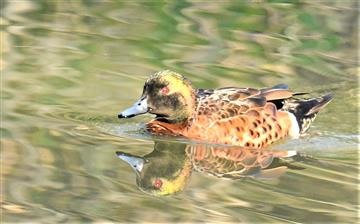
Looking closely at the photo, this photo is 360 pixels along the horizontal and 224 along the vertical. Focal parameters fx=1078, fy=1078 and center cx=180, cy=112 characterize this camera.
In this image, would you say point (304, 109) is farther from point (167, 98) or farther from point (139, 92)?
point (139, 92)

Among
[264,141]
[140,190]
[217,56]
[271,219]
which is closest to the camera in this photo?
[271,219]

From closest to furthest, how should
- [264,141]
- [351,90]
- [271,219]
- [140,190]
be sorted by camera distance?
1. [271,219]
2. [140,190]
3. [264,141]
4. [351,90]

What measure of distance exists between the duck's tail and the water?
0.47ft

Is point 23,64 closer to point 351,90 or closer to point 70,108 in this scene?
point 70,108

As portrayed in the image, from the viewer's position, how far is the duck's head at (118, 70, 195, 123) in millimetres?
9508

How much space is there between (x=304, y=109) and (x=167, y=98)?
5.07ft

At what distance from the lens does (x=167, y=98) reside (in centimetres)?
958

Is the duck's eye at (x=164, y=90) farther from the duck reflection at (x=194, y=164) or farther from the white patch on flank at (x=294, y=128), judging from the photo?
the white patch on flank at (x=294, y=128)

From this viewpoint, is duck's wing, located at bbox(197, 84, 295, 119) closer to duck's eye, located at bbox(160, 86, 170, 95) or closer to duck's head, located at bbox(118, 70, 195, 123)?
duck's head, located at bbox(118, 70, 195, 123)

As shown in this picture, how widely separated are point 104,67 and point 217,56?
62.2 inches

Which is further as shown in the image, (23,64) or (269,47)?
(269,47)

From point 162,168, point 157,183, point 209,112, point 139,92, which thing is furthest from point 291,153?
point 139,92

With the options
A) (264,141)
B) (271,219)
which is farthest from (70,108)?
(271,219)

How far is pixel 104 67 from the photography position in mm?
12250
